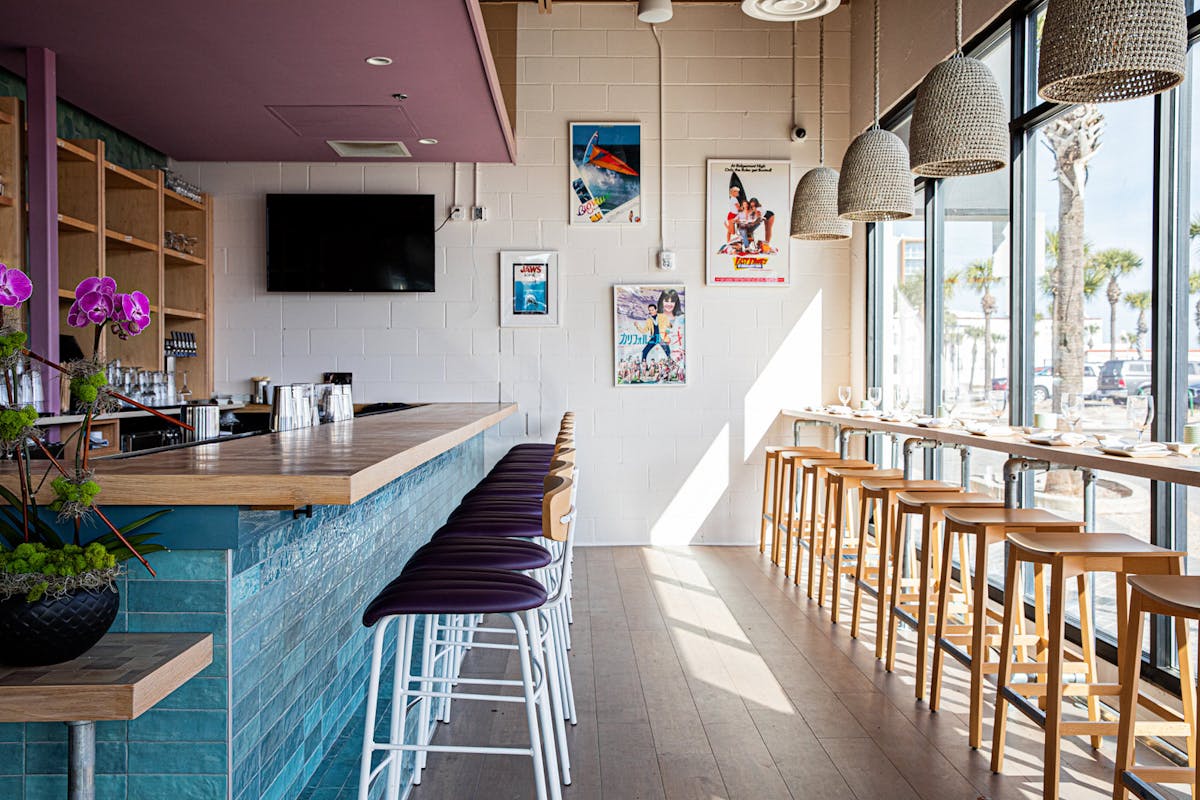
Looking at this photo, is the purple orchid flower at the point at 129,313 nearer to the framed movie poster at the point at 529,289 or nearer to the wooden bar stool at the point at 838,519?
the wooden bar stool at the point at 838,519

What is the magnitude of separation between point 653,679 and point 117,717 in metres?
2.42

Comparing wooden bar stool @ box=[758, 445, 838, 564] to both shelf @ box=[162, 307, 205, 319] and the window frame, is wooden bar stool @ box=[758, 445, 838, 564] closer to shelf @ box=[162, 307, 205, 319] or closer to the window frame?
the window frame

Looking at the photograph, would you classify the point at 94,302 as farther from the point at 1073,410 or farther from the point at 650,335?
the point at 650,335

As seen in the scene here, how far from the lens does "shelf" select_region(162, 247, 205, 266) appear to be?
5.75 meters

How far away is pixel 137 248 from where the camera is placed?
5543 millimetres

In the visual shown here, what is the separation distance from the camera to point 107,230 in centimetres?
518

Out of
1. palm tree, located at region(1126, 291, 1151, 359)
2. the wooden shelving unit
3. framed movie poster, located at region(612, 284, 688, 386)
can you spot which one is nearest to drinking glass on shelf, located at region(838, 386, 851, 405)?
framed movie poster, located at region(612, 284, 688, 386)

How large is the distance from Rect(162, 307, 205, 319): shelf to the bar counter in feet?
11.7

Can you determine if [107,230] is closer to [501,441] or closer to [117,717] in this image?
[501,441]

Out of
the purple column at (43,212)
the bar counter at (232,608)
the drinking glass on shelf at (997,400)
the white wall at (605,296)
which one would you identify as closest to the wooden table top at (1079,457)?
the drinking glass on shelf at (997,400)

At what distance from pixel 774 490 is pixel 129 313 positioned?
4.64 metres

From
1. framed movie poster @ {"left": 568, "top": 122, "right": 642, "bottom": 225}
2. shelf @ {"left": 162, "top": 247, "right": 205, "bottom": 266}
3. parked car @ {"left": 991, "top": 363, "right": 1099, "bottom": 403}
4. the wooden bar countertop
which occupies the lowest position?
the wooden bar countertop

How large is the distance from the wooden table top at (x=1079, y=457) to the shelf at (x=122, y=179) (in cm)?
439

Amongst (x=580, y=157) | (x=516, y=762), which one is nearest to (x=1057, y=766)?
(x=516, y=762)
